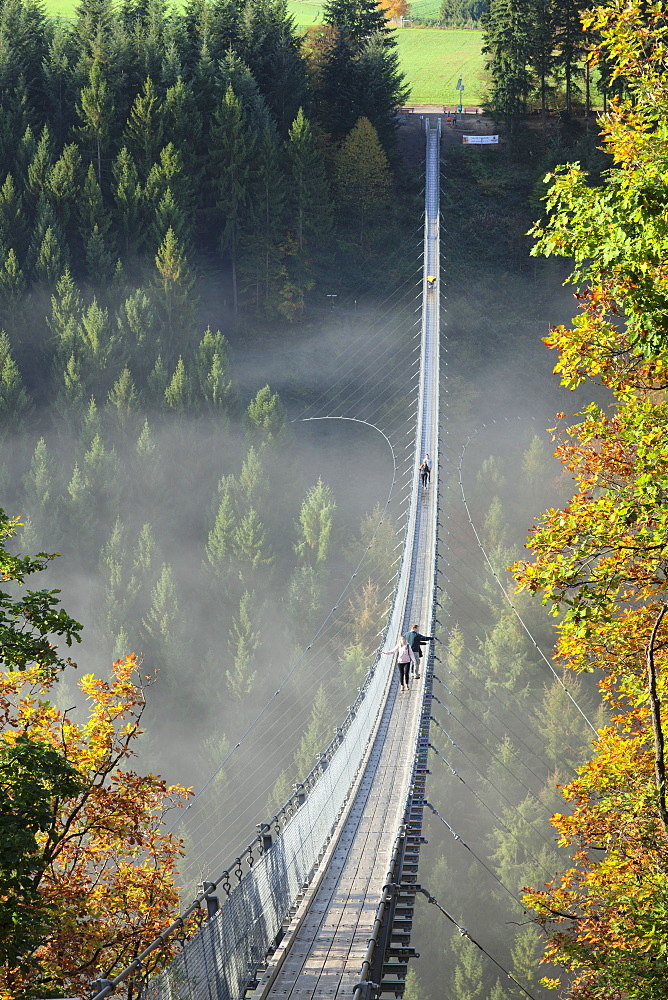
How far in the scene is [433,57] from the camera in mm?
78812

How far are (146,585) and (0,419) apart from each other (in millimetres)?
9067

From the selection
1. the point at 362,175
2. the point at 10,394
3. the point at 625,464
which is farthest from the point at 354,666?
the point at 625,464

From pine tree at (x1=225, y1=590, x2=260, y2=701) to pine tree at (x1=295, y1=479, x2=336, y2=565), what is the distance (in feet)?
9.40

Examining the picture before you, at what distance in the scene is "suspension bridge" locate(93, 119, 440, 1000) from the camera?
7.36 m

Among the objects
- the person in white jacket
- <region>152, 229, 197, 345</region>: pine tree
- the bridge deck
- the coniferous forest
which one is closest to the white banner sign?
the coniferous forest

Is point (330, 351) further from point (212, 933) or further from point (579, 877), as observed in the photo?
point (212, 933)

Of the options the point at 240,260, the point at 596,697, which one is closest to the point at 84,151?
the point at 240,260

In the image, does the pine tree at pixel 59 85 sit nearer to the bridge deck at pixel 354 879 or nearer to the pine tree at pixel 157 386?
the pine tree at pixel 157 386

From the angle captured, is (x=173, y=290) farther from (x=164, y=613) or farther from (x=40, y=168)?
(x=164, y=613)

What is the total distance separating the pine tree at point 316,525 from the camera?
45.0 metres

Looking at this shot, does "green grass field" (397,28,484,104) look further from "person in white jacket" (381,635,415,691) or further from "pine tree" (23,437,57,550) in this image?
"person in white jacket" (381,635,415,691)

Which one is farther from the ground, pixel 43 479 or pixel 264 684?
pixel 43 479

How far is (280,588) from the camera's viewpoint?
46125 mm

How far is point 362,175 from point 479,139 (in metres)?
7.00
